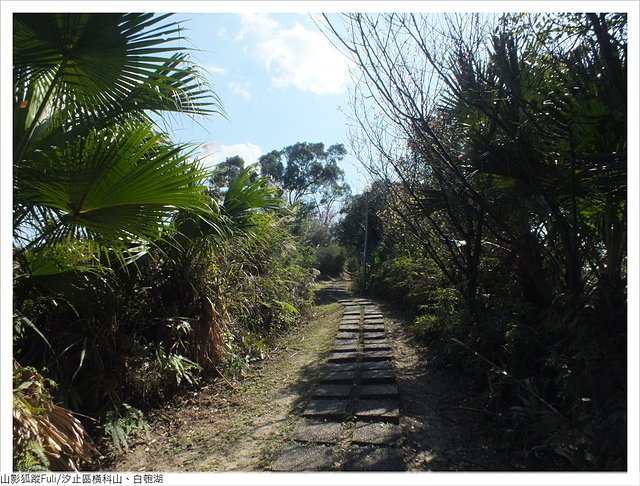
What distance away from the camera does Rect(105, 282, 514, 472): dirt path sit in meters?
2.63

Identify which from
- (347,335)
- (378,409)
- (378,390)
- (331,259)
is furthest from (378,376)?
(331,259)

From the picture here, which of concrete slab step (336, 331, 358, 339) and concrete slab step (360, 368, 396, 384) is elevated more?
concrete slab step (360, 368, 396, 384)

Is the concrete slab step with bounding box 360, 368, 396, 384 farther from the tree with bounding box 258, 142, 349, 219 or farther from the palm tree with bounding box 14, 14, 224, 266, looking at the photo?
the tree with bounding box 258, 142, 349, 219

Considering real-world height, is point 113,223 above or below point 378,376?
above

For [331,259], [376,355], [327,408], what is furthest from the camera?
[331,259]

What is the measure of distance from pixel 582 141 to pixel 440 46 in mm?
1486

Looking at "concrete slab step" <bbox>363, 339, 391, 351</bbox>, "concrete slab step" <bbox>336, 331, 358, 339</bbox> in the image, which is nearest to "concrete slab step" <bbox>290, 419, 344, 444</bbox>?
"concrete slab step" <bbox>363, 339, 391, 351</bbox>

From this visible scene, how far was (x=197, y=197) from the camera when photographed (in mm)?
2641

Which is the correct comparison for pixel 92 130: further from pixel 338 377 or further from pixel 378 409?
pixel 338 377

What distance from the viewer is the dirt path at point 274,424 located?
2.63 metres

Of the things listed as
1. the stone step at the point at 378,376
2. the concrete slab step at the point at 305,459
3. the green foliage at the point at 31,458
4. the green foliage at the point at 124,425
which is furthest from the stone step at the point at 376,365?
the green foliage at the point at 31,458

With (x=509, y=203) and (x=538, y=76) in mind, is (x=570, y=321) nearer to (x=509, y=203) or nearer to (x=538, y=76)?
(x=509, y=203)

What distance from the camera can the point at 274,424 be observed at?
3.21 metres

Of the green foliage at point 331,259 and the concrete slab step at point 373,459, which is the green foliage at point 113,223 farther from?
the green foliage at point 331,259
